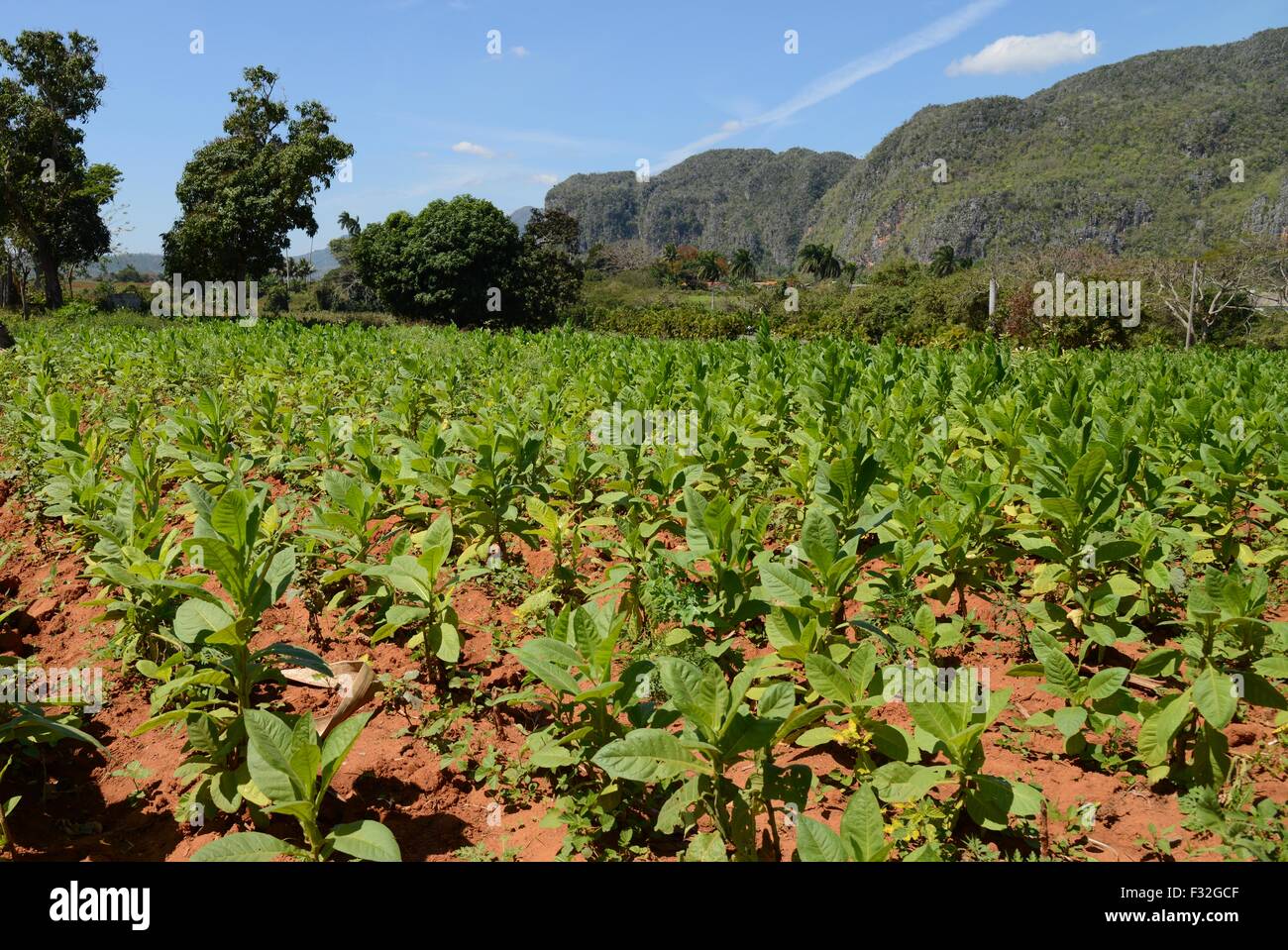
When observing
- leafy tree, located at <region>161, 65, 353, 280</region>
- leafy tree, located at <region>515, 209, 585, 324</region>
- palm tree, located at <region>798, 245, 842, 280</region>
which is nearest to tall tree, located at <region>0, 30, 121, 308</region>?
leafy tree, located at <region>161, 65, 353, 280</region>

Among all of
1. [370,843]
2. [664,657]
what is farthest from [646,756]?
[370,843]

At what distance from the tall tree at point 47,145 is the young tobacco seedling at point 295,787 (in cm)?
3935

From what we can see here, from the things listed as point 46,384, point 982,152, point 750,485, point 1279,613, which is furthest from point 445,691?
point 982,152

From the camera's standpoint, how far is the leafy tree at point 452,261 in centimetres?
3756

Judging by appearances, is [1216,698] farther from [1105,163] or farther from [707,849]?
[1105,163]

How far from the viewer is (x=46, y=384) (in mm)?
8352

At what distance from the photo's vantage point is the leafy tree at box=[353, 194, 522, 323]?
37.6 meters

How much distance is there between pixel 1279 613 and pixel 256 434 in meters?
7.36

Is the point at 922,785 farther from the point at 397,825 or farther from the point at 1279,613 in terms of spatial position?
the point at 1279,613

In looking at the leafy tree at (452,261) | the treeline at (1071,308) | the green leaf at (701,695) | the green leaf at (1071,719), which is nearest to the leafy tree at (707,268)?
the treeline at (1071,308)

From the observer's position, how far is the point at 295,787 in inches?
84.6

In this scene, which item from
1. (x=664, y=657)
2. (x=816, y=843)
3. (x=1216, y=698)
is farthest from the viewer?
(x=664, y=657)

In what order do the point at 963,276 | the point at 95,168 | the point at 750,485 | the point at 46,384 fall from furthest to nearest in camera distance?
1. the point at 963,276
2. the point at 95,168
3. the point at 46,384
4. the point at 750,485

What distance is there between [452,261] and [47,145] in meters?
17.2
